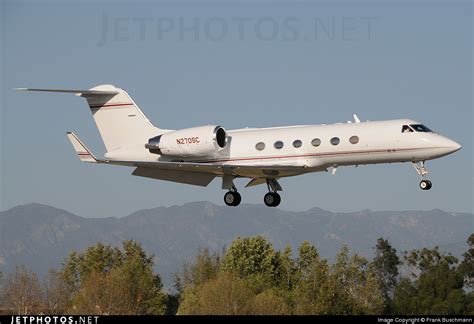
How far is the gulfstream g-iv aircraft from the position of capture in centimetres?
3716

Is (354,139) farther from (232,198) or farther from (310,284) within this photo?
(310,284)

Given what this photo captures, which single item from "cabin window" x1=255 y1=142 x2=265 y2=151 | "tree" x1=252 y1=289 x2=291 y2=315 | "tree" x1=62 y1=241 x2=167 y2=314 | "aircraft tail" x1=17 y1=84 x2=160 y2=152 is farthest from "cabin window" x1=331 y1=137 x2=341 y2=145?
"tree" x1=62 y1=241 x2=167 y2=314

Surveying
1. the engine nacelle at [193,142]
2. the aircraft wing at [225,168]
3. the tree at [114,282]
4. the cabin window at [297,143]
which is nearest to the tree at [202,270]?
the tree at [114,282]

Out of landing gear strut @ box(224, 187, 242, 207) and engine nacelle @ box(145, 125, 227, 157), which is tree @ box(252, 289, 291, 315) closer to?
landing gear strut @ box(224, 187, 242, 207)

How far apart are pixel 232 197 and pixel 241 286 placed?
22.6 m

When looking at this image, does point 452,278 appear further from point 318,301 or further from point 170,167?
point 170,167

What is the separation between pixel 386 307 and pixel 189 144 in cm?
5736

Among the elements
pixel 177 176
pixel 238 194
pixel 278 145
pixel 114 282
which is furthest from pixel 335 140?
pixel 114 282

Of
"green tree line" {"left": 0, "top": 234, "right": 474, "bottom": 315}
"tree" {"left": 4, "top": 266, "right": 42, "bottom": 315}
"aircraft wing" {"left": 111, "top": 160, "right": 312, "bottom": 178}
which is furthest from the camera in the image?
"tree" {"left": 4, "top": 266, "right": 42, "bottom": 315}

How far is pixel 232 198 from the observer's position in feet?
136

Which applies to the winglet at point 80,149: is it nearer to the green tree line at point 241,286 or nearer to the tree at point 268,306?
the green tree line at point 241,286

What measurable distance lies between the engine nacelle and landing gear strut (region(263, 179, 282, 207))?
2542mm

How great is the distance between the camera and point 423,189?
37.0 m

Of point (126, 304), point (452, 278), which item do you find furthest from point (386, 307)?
point (126, 304)
